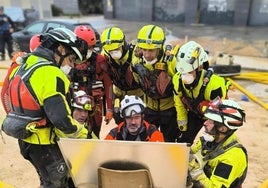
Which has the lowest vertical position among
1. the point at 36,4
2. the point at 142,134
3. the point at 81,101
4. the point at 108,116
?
the point at 36,4

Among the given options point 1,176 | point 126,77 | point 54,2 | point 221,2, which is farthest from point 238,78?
point 54,2

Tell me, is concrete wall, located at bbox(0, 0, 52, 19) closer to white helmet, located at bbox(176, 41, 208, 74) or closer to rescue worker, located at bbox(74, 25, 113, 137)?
rescue worker, located at bbox(74, 25, 113, 137)

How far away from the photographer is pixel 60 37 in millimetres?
2805

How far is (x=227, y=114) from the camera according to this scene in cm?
285

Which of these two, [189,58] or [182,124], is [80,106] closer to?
[182,124]

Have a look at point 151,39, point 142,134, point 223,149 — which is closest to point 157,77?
point 151,39

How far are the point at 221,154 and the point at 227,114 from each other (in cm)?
33

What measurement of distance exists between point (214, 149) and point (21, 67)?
1.71 meters

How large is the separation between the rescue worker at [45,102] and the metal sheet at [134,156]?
1.12 feet

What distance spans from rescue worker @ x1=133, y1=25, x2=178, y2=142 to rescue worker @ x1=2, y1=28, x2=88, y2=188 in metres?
1.10

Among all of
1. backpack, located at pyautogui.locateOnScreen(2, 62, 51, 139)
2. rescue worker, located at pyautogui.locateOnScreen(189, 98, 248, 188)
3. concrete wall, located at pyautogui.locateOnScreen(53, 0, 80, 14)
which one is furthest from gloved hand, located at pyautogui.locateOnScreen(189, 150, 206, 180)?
concrete wall, located at pyautogui.locateOnScreen(53, 0, 80, 14)

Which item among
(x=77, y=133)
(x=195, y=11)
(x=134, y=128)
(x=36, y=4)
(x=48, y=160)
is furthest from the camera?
(x=36, y=4)

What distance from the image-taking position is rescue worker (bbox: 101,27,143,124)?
4.21 m

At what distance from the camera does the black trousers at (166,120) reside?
439 centimetres
